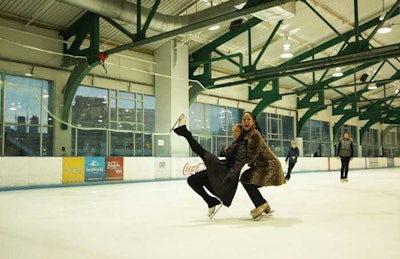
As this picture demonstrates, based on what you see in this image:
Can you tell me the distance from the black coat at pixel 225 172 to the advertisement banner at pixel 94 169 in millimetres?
9108

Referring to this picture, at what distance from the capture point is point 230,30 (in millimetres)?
16047

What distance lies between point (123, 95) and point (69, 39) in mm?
3410

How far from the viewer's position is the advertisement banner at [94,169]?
13062 mm

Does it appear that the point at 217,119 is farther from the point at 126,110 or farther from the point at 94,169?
the point at 94,169

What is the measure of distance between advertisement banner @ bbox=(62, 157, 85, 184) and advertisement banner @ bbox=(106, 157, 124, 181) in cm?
102

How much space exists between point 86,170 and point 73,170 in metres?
0.48

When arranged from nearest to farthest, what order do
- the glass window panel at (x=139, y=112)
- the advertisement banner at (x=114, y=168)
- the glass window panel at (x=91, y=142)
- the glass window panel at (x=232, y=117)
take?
the advertisement banner at (x=114, y=168) → the glass window panel at (x=91, y=142) → the glass window panel at (x=139, y=112) → the glass window panel at (x=232, y=117)

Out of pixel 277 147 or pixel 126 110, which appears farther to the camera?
pixel 277 147

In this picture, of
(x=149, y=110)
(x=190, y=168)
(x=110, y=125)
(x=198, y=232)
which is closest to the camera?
(x=198, y=232)

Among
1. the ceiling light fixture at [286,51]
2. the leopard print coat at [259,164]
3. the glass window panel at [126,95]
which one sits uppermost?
the ceiling light fixture at [286,51]

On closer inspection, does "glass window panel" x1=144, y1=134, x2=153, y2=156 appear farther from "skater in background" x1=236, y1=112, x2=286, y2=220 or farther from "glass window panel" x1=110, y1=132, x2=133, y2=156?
"skater in background" x1=236, y1=112, x2=286, y2=220

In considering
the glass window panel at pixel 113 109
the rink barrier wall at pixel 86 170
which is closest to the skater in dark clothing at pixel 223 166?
the rink barrier wall at pixel 86 170

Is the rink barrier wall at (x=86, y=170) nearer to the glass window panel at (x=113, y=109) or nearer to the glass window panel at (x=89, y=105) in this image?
the glass window panel at (x=89, y=105)

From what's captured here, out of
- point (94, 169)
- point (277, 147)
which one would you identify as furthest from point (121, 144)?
point (277, 147)
